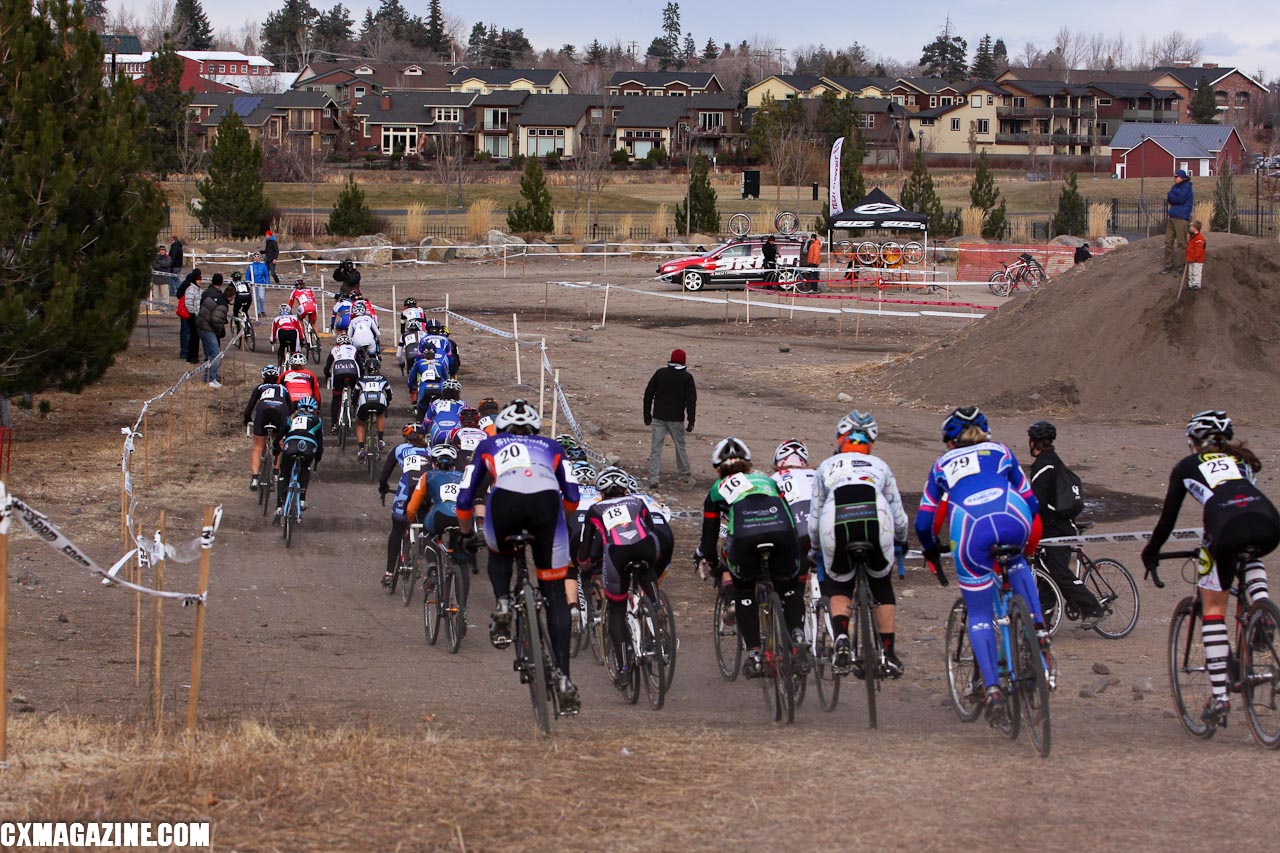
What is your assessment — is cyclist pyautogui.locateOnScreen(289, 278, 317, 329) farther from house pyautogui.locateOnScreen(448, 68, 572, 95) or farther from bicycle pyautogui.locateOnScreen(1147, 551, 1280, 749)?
house pyautogui.locateOnScreen(448, 68, 572, 95)

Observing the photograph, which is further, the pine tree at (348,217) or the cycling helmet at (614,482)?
the pine tree at (348,217)

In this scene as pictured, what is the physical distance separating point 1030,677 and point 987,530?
0.81 meters

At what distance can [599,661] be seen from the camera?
34.6 feet

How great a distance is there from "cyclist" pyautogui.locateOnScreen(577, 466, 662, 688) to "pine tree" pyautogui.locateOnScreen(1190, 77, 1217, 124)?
5013 inches

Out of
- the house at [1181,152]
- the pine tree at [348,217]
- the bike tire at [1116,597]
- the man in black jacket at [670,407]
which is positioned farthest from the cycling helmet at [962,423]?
the house at [1181,152]

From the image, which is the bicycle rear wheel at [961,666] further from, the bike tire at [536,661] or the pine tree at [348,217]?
the pine tree at [348,217]

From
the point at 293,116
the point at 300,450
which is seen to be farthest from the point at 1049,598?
the point at 293,116

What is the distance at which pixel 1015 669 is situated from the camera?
739 centimetres

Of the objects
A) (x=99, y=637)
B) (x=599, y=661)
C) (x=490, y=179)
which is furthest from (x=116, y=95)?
(x=490, y=179)

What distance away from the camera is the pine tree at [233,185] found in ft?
175

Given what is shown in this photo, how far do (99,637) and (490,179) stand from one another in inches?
3277

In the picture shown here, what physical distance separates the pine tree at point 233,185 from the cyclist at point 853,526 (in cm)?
4890

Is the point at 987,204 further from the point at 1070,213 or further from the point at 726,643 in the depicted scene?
the point at 726,643

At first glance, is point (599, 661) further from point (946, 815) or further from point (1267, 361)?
point (1267, 361)
